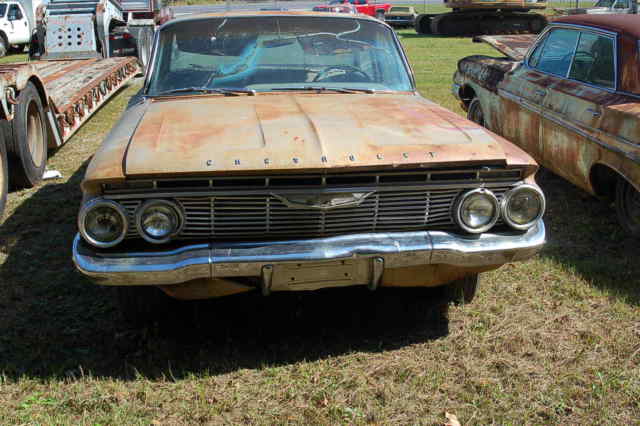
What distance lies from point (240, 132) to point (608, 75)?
3.18 metres

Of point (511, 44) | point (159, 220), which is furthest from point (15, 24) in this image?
point (159, 220)

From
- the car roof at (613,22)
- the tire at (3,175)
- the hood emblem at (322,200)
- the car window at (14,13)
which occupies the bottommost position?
the tire at (3,175)

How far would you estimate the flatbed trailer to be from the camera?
548 cm

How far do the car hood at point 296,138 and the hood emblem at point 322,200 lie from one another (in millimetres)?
151

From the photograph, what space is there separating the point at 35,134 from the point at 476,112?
469cm

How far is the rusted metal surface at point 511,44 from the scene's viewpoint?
7855 mm

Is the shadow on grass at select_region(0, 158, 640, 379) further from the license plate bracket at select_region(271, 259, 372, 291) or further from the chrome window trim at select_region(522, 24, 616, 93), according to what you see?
the chrome window trim at select_region(522, 24, 616, 93)

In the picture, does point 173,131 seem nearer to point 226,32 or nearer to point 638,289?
point 226,32

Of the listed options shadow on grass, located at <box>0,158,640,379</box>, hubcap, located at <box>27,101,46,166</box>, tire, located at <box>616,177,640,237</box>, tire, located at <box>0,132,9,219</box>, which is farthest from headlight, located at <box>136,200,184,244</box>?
hubcap, located at <box>27,101,46,166</box>

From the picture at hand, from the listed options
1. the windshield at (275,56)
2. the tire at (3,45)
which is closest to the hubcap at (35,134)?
the windshield at (275,56)

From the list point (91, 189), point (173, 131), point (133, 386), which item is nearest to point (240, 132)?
point (173, 131)

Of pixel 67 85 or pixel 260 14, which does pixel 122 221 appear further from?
pixel 67 85

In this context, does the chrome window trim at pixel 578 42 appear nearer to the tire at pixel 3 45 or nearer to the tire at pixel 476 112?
the tire at pixel 476 112

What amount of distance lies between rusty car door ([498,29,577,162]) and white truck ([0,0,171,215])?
14.7ft
